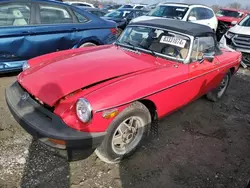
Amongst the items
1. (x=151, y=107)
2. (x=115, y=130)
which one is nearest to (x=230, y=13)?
(x=151, y=107)

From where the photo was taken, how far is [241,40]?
297 inches

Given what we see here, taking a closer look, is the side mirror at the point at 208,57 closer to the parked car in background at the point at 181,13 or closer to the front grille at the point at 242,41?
the front grille at the point at 242,41

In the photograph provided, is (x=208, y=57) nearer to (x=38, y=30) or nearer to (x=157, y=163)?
(x=157, y=163)

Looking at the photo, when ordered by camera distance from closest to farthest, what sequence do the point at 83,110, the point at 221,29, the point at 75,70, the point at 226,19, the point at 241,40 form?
the point at 83,110 → the point at 75,70 → the point at 241,40 → the point at 221,29 → the point at 226,19

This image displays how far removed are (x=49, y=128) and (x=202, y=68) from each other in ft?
8.13

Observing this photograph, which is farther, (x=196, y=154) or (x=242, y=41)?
(x=242, y=41)

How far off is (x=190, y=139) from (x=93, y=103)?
6.08ft

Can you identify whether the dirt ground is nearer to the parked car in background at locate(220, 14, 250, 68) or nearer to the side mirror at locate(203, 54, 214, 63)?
the side mirror at locate(203, 54, 214, 63)

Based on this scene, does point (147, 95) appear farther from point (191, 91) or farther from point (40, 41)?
point (40, 41)

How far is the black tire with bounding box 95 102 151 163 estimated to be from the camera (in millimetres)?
2512

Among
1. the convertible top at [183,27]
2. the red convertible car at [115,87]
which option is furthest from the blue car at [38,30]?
the convertible top at [183,27]

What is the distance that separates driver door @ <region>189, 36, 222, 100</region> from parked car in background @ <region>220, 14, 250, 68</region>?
3638mm

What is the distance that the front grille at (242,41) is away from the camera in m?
7.41

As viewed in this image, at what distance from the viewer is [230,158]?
10.4ft
